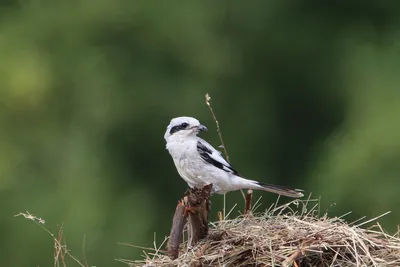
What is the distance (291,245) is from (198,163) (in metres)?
0.76

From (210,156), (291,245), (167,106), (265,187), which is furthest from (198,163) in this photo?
(167,106)

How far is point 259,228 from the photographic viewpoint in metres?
3.24

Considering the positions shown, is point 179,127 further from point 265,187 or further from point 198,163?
point 265,187

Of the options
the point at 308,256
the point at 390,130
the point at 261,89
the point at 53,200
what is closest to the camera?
the point at 308,256

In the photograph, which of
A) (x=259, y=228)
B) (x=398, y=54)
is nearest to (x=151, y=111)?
(x=398, y=54)

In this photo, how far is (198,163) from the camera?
12.5ft

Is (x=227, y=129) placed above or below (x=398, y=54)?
below

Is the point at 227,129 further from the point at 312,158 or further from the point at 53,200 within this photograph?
the point at 53,200

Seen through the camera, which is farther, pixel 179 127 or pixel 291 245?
pixel 179 127

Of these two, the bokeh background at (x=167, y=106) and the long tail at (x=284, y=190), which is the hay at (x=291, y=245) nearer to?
the long tail at (x=284, y=190)

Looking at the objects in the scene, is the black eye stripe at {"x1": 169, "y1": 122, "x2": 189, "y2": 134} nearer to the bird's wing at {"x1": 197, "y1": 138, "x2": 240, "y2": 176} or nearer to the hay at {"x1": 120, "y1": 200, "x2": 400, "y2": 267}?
the bird's wing at {"x1": 197, "y1": 138, "x2": 240, "y2": 176}

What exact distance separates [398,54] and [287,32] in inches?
36.0

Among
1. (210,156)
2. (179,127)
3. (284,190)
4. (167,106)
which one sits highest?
(179,127)

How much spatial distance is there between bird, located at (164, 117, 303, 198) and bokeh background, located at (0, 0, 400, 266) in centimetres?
177
